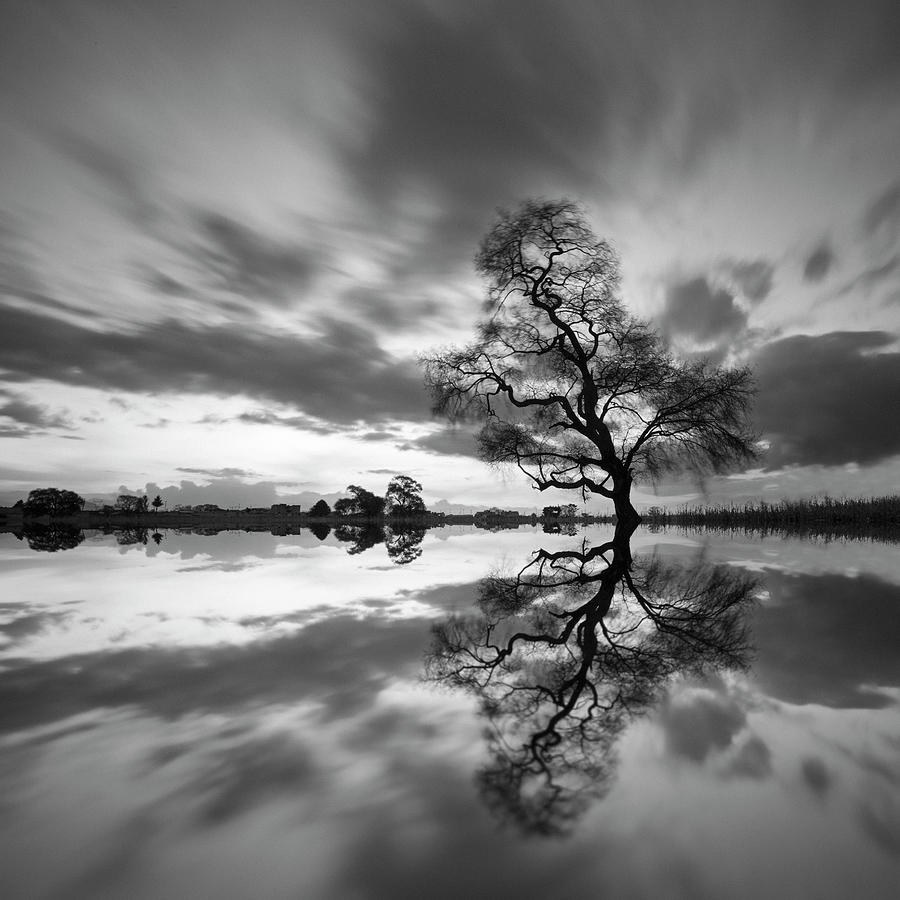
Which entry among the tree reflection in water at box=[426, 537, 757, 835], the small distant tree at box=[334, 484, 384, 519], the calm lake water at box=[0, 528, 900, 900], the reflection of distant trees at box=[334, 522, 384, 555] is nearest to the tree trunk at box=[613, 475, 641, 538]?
the reflection of distant trees at box=[334, 522, 384, 555]

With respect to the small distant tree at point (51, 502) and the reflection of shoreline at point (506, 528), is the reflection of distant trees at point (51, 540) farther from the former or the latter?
the small distant tree at point (51, 502)

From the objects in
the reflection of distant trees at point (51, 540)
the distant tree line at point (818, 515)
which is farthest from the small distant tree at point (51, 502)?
the distant tree line at point (818, 515)

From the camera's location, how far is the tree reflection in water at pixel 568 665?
1.78 meters

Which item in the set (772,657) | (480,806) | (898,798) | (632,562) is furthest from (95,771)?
(632,562)

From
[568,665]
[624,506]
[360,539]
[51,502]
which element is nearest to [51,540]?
[360,539]

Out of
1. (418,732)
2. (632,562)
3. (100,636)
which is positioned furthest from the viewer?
(632,562)

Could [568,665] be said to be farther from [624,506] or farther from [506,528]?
[506,528]

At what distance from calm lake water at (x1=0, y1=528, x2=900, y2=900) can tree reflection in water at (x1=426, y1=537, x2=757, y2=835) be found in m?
0.02

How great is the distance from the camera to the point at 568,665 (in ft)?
10.5

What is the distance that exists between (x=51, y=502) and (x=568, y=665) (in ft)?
330

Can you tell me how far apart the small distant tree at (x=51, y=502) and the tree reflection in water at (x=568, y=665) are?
97419 mm

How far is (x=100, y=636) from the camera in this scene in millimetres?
4254

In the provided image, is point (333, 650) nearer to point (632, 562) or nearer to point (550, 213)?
point (632, 562)

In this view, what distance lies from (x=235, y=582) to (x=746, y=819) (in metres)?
7.09
